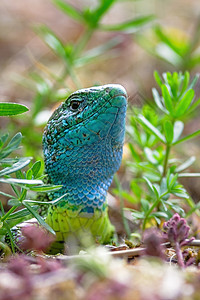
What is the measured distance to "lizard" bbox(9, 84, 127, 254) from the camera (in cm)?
245

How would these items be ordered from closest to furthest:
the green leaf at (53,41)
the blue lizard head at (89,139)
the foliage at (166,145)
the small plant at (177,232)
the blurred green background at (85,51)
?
the small plant at (177,232)
the blue lizard head at (89,139)
the foliage at (166,145)
the green leaf at (53,41)
the blurred green background at (85,51)

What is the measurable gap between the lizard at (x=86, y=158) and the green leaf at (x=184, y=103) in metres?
0.40

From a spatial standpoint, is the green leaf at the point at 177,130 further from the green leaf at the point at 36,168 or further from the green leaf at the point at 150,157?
the green leaf at the point at 36,168

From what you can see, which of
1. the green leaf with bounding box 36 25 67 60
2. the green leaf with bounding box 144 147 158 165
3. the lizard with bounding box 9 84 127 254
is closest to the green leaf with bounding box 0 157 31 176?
the lizard with bounding box 9 84 127 254

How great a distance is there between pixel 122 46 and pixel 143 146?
14.4 feet

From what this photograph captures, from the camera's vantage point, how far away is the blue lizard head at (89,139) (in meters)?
2.44

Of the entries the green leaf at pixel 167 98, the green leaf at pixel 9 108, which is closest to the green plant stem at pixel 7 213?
the green leaf at pixel 9 108

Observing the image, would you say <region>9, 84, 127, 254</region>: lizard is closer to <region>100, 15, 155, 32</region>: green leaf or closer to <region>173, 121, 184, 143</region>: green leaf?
<region>173, 121, 184, 143</region>: green leaf

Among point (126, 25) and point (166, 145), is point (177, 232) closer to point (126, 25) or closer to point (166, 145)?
point (166, 145)

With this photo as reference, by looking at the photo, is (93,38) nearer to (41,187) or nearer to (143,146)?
(143,146)

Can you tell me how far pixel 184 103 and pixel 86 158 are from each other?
66cm

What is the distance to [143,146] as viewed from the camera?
3.13 meters

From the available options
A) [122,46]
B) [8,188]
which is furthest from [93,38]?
[8,188]

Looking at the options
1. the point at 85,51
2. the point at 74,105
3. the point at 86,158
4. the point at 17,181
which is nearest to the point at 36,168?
the point at 17,181
